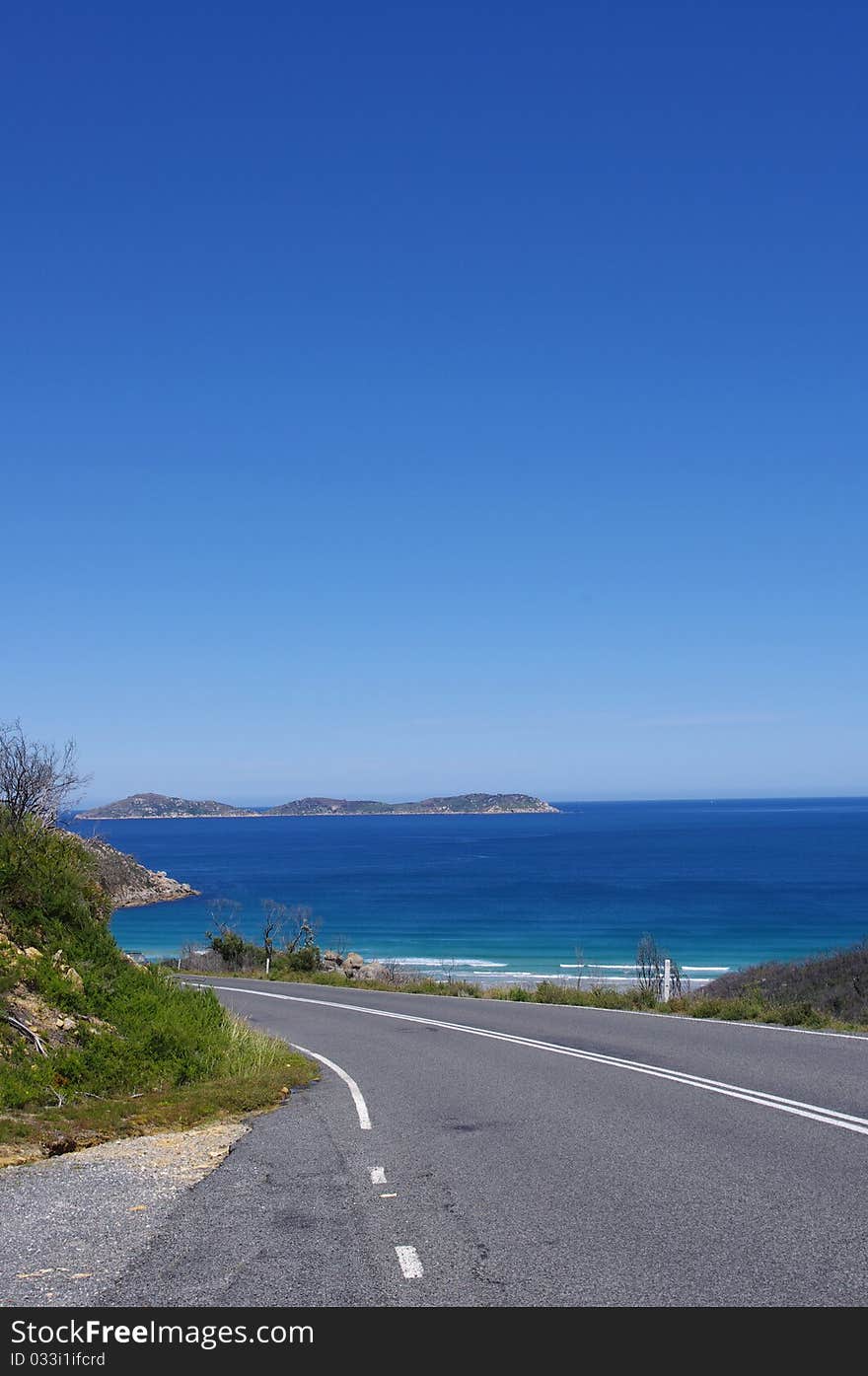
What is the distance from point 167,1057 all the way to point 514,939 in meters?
55.8

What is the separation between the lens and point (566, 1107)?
1084cm

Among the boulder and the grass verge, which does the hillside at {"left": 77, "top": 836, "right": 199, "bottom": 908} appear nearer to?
the boulder

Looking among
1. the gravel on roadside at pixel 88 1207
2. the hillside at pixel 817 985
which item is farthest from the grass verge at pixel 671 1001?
the gravel on roadside at pixel 88 1207

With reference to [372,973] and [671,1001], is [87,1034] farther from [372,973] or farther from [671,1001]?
[372,973]

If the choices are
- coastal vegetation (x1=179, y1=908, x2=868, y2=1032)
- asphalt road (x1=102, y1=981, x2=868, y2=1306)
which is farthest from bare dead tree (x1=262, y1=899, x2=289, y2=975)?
asphalt road (x1=102, y1=981, x2=868, y2=1306)

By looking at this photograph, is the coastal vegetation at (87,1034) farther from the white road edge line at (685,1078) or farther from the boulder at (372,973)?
the boulder at (372,973)

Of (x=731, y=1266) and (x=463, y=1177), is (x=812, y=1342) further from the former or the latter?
(x=463, y=1177)

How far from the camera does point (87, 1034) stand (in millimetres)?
11828

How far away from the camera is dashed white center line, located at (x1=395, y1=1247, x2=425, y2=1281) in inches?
212

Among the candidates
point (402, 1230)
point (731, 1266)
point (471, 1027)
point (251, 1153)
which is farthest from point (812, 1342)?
point (471, 1027)

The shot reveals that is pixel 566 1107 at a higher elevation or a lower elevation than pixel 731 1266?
lower

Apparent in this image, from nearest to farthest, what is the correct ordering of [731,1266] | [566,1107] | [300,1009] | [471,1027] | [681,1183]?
[731,1266] < [681,1183] < [566,1107] < [471,1027] < [300,1009]

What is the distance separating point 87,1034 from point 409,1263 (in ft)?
24.1

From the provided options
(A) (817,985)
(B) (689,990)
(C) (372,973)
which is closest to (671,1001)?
(A) (817,985)
